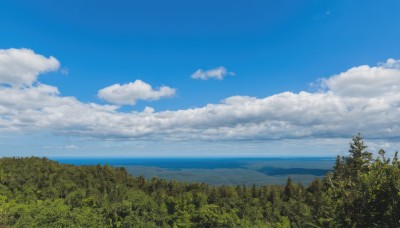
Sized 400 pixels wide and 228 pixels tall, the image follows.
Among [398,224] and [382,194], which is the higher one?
[382,194]

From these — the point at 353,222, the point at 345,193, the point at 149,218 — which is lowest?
the point at 149,218

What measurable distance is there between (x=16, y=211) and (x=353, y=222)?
36.1 meters

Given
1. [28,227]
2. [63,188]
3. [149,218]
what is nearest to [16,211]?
[28,227]

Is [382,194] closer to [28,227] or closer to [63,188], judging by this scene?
[28,227]

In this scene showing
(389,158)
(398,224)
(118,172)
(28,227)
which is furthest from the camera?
(118,172)

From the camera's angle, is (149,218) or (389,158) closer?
(389,158)

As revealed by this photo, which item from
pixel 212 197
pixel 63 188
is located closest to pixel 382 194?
pixel 212 197

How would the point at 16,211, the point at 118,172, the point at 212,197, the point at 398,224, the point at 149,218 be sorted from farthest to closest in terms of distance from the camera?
the point at 118,172, the point at 212,197, the point at 149,218, the point at 16,211, the point at 398,224

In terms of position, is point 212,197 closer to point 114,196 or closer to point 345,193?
point 114,196

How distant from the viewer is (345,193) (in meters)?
14.6

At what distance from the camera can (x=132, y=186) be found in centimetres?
6172

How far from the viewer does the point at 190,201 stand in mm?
44219

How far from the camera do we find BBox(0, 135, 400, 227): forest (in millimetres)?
14258

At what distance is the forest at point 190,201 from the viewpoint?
46.8 ft
